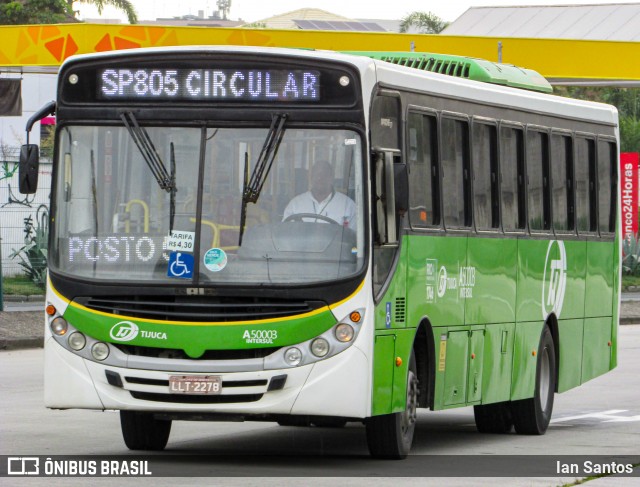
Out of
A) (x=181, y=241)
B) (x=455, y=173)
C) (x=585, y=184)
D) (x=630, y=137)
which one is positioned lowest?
(x=181, y=241)

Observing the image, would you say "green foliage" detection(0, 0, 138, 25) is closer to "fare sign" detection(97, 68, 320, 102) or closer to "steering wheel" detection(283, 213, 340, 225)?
"fare sign" detection(97, 68, 320, 102)

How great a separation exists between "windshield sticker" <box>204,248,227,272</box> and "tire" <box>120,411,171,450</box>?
1.64m

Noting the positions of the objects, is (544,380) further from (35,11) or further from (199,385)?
(35,11)

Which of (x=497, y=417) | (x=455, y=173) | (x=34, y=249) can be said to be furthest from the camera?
(x=34, y=249)

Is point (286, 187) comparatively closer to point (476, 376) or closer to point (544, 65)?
point (476, 376)

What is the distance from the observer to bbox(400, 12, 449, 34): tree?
86.4 metres

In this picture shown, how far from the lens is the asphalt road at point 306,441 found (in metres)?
10.7

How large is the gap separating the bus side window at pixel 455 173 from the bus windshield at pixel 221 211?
177 centimetres

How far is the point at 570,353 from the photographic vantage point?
15.7 m

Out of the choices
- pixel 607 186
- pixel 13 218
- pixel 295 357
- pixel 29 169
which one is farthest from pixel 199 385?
pixel 13 218

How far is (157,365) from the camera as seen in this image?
10.7 metres

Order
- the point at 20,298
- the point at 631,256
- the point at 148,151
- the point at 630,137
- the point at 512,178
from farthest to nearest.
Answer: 1. the point at 630,137
2. the point at 631,256
3. the point at 20,298
4. the point at 512,178
5. the point at 148,151

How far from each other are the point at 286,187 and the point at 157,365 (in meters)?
1.41

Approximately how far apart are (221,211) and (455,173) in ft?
8.31
